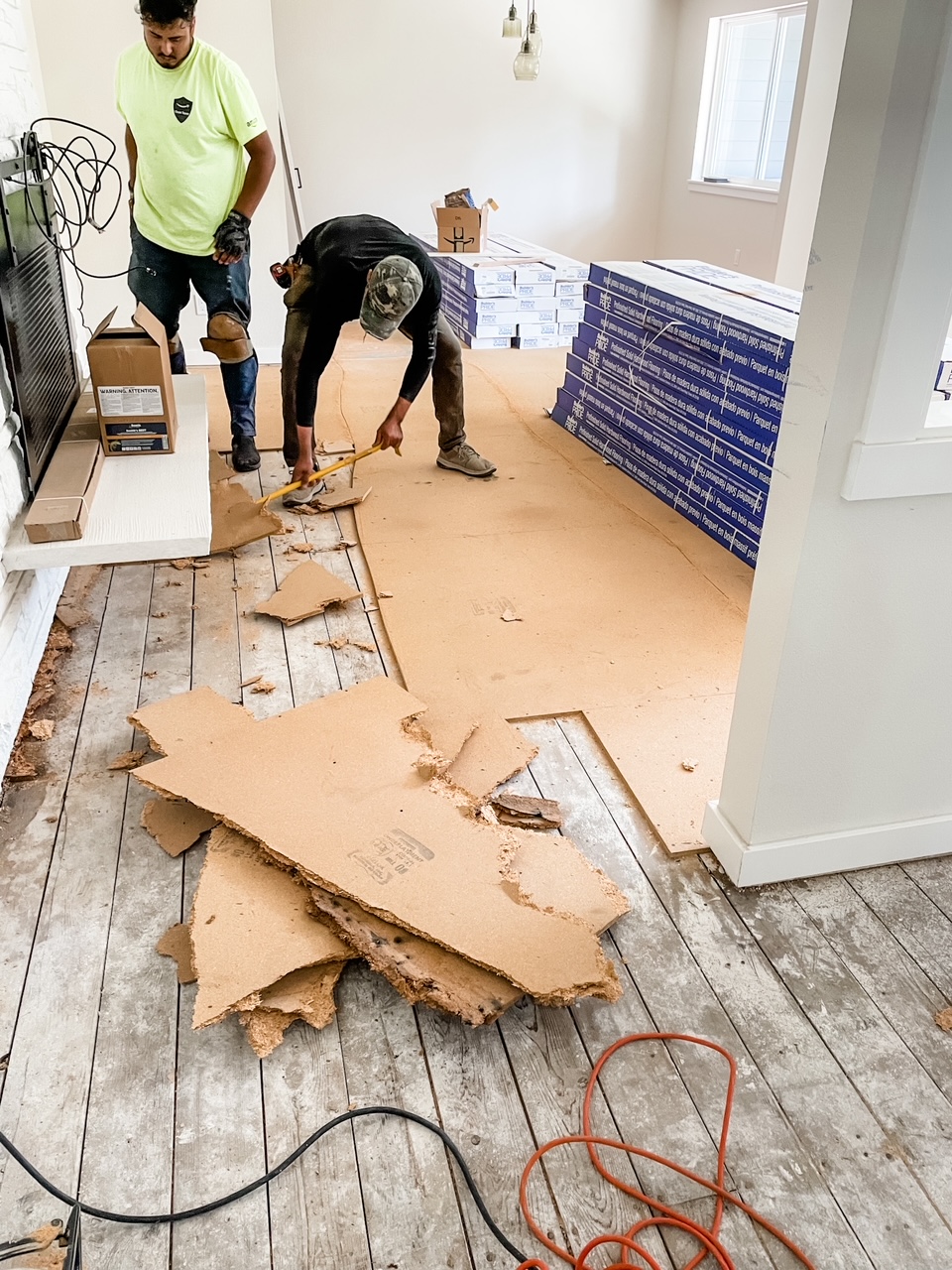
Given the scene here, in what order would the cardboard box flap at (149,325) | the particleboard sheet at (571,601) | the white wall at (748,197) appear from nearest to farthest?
the particleboard sheet at (571,601) < the cardboard box flap at (149,325) < the white wall at (748,197)

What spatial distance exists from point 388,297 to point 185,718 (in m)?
1.47

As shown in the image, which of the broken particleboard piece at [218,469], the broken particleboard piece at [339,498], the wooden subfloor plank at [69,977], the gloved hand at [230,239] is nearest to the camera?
the wooden subfloor plank at [69,977]

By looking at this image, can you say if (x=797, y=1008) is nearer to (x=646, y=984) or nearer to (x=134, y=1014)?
(x=646, y=984)

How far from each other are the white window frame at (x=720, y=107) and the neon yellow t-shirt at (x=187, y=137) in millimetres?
4861

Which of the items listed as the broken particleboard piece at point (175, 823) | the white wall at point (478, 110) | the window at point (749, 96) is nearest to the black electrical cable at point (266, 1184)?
the broken particleboard piece at point (175, 823)

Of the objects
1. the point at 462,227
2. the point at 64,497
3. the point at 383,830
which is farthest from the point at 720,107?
the point at 383,830

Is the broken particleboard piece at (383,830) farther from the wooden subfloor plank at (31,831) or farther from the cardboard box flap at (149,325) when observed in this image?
the cardboard box flap at (149,325)

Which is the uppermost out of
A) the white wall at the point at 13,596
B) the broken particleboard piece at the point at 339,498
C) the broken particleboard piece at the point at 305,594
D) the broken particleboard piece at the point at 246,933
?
the white wall at the point at 13,596

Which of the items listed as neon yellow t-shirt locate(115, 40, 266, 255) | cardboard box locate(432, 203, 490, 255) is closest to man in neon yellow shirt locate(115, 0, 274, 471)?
neon yellow t-shirt locate(115, 40, 266, 255)

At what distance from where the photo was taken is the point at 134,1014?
1.53 m

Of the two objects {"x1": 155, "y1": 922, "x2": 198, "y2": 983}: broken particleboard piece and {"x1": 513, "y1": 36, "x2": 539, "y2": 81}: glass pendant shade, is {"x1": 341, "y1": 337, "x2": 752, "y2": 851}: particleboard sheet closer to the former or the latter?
{"x1": 155, "y1": 922, "x2": 198, "y2": 983}: broken particleboard piece

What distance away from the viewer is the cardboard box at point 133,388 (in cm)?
260

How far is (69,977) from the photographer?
1594mm

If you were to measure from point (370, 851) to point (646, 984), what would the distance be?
55cm
